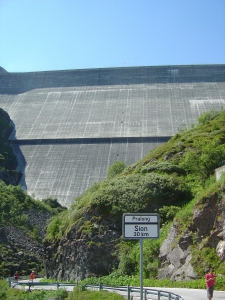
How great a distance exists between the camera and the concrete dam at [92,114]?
63812 mm

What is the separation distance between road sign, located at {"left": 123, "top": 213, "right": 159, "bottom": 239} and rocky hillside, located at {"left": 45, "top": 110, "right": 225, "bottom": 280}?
960 cm

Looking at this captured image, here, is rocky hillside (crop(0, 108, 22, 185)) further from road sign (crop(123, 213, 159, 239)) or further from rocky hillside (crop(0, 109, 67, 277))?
road sign (crop(123, 213, 159, 239))

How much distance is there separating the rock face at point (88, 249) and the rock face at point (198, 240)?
13.3 feet

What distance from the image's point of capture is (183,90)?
82438 millimetres

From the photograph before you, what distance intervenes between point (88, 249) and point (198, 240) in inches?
289

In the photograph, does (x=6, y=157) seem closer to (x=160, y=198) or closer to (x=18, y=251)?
(x=18, y=251)

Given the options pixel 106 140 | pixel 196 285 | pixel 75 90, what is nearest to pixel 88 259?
pixel 196 285

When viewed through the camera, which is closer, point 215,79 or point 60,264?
point 60,264

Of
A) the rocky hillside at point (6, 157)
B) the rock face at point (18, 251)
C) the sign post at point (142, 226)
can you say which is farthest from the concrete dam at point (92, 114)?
the sign post at point (142, 226)

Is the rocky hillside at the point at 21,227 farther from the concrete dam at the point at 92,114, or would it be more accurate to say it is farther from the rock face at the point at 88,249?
the rock face at the point at 88,249

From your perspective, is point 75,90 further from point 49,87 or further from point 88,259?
point 88,259

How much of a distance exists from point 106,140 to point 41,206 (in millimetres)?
18846

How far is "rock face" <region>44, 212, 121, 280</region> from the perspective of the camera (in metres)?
23.6

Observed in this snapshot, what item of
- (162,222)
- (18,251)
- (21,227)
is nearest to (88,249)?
(162,222)
